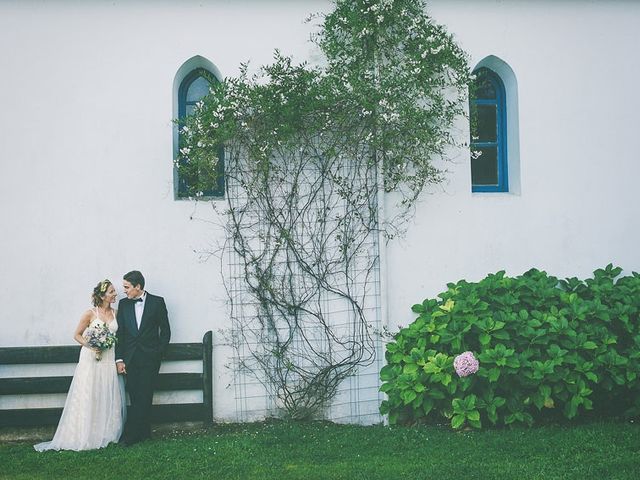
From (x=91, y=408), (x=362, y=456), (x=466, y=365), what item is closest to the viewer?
(x=362, y=456)

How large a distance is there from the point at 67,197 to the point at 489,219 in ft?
16.6

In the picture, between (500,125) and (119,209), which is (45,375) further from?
(500,125)

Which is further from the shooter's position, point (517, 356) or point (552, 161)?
point (552, 161)

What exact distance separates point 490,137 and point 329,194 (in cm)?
232

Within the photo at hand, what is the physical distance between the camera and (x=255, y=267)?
27.5 ft

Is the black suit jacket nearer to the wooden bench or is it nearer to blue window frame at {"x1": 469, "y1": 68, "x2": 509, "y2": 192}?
the wooden bench

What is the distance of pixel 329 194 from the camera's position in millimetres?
8438

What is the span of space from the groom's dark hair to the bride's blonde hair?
22 centimetres

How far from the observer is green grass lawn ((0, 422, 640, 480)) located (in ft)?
20.5

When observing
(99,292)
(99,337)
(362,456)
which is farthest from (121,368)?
(362,456)

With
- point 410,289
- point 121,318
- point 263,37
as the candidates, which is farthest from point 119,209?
point 410,289

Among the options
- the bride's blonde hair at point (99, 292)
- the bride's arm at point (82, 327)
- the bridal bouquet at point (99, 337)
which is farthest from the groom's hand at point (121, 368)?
the bride's blonde hair at point (99, 292)

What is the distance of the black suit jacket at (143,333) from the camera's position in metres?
7.82

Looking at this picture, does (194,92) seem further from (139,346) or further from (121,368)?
(121,368)
